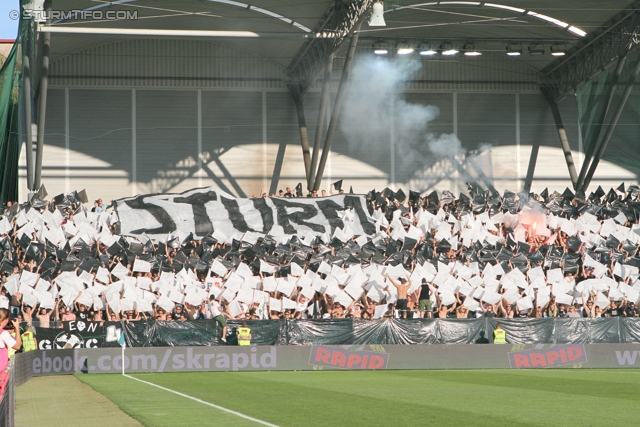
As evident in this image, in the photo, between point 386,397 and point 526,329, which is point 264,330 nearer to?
point 526,329

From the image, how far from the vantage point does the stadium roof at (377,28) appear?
118 feet

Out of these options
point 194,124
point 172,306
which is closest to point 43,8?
point 194,124

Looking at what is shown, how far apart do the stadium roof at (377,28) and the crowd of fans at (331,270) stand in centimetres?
831

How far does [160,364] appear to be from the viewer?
2348cm

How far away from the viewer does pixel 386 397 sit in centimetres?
1530

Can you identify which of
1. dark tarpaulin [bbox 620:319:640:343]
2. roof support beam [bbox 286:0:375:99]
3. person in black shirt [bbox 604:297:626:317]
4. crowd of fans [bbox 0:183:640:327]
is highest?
roof support beam [bbox 286:0:375:99]

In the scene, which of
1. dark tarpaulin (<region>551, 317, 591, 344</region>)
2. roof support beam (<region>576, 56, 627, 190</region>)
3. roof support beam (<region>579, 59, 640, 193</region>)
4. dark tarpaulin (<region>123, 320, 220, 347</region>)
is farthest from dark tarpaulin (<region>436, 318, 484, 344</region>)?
roof support beam (<region>576, 56, 627, 190</region>)

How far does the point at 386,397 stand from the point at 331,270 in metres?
13.8

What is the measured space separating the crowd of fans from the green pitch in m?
5.14

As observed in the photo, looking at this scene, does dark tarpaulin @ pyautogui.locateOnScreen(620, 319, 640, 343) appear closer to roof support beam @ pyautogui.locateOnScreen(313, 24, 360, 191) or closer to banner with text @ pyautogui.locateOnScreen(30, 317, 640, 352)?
banner with text @ pyautogui.locateOnScreen(30, 317, 640, 352)

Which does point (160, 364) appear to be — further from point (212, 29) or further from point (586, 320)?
point (212, 29)

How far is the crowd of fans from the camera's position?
26.9m

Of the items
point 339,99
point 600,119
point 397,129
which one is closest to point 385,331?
point 339,99

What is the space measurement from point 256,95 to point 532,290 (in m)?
18.8
